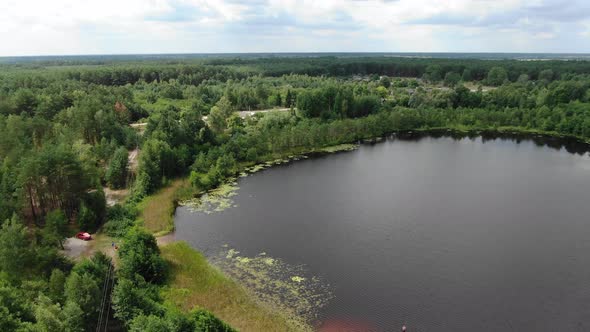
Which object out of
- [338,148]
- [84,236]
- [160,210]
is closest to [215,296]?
[84,236]

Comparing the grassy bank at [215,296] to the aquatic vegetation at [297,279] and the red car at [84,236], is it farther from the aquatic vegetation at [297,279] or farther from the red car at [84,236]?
the red car at [84,236]

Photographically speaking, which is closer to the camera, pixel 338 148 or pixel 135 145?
pixel 135 145

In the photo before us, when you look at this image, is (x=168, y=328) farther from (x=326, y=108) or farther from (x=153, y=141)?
(x=326, y=108)

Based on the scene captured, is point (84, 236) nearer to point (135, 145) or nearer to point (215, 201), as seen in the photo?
point (215, 201)

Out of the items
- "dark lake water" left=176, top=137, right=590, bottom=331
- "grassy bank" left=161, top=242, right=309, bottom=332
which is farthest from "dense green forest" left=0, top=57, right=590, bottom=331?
"dark lake water" left=176, top=137, right=590, bottom=331

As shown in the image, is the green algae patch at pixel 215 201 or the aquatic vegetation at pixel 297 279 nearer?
the aquatic vegetation at pixel 297 279

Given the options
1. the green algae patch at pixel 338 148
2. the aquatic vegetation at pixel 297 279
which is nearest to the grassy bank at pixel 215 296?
the aquatic vegetation at pixel 297 279
